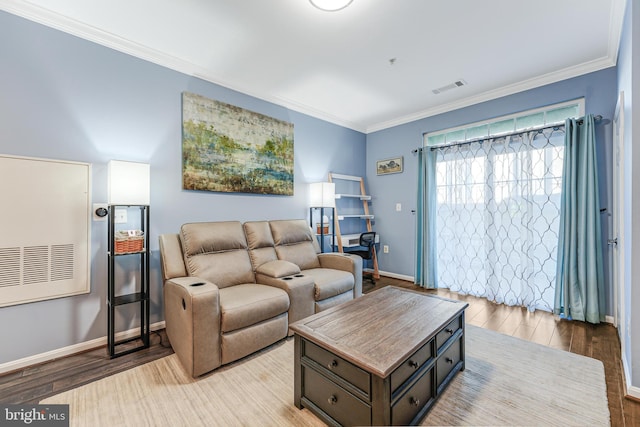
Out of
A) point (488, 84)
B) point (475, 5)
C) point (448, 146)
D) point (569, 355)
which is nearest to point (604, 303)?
point (569, 355)

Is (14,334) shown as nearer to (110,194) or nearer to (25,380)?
(25,380)

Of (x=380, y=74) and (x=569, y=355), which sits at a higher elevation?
(x=380, y=74)

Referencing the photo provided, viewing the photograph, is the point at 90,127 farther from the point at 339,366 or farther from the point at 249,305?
the point at 339,366

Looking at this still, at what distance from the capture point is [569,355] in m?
2.08

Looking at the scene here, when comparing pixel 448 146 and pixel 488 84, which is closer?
pixel 488 84

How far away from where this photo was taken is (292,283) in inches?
95.7

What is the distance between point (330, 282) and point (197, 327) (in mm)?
1307

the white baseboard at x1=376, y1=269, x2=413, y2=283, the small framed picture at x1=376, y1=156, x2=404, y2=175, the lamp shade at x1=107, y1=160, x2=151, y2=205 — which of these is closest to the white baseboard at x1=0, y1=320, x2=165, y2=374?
the lamp shade at x1=107, y1=160, x2=151, y2=205

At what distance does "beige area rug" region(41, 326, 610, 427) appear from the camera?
1.45 metres

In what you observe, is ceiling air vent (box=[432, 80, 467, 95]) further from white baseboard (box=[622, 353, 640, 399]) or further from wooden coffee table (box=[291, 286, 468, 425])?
white baseboard (box=[622, 353, 640, 399])

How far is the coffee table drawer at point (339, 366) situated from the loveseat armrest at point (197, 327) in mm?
749

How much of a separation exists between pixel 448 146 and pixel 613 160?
1.61 metres

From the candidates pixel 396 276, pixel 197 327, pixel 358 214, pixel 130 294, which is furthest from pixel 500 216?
pixel 130 294

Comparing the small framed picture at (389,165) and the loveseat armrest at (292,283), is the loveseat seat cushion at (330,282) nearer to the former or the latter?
the loveseat armrest at (292,283)
